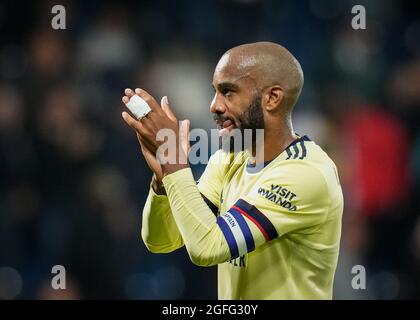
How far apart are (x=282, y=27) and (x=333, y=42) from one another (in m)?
0.37

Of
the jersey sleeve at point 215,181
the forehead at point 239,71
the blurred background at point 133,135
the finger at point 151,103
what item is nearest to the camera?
the finger at point 151,103

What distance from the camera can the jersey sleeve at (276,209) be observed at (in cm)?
255

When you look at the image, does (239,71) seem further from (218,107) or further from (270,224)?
(270,224)

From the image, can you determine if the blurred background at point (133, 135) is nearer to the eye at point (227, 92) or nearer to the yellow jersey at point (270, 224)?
the yellow jersey at point (270, 224)

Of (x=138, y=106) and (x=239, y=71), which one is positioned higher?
(x=239, y=71)

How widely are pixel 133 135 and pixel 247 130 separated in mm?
2177

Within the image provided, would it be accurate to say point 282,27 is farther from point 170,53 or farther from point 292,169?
point 292,169

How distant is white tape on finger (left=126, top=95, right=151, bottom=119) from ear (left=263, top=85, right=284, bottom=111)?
455 mm

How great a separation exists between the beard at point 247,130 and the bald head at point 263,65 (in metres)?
0.08

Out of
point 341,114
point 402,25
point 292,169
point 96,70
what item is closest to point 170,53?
point 96,70

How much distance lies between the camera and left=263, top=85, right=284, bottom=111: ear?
9.14ft

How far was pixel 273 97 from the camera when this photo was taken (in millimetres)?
2799

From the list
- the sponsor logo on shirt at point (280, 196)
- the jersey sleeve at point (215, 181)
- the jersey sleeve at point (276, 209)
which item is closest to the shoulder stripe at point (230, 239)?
the jersey sleeve at point (276, 209)

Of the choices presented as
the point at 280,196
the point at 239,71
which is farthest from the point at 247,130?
the point at 280,196
